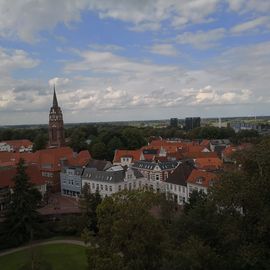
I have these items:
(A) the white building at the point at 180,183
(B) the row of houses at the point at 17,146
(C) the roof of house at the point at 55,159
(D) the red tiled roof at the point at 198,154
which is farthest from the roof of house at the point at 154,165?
(B) the row of houses at the point at 17,146

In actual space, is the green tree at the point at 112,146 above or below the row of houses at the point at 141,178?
above

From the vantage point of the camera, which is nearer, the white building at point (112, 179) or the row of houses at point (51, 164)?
the white building at point (112, 179)

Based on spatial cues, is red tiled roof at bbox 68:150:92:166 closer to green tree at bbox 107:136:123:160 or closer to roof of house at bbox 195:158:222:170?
green tree at bbox 107:136:123:160

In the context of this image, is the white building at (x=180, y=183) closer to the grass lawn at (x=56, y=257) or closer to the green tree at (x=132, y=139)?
the grass lawn at (x=56, y=257)

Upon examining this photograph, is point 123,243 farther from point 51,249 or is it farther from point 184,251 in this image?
point 51,249

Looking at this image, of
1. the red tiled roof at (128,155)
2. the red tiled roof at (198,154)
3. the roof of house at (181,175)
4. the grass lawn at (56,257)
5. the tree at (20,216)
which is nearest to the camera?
the grass lawn at (56,257)

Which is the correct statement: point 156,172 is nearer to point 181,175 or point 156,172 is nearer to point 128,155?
point 181,175

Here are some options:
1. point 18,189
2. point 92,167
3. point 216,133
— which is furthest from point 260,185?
→ point 216,133

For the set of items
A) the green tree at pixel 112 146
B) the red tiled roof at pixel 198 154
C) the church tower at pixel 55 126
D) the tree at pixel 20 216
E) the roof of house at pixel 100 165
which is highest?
the church tower at pixel 55 126

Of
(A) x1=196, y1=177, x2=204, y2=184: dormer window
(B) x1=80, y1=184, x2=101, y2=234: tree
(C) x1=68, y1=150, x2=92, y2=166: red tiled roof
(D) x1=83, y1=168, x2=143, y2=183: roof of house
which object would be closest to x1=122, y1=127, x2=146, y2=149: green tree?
(C) x1=68, y1=150, x2=92, y2=166: red tiled roof
